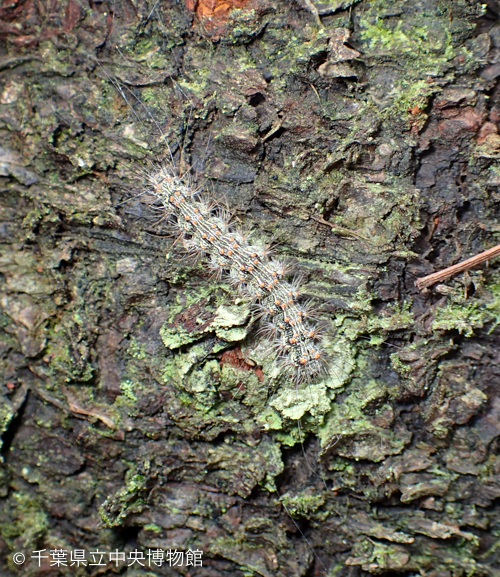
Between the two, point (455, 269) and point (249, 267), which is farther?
point (249, 267)

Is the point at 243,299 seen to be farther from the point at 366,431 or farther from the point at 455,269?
the point at 455,269

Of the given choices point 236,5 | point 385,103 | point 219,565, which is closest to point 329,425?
A: point 219,565

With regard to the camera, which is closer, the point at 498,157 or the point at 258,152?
the point at 498,157

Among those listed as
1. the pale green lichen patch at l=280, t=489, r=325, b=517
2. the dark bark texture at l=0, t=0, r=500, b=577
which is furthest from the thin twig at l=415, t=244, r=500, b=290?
the pale green lichen patch at l=280, t=489, r=325, b=517

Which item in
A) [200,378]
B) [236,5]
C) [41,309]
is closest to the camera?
[236,5]

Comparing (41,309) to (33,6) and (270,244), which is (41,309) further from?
(33,6)

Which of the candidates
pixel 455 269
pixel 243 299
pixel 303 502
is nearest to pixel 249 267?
pixel 243 299
